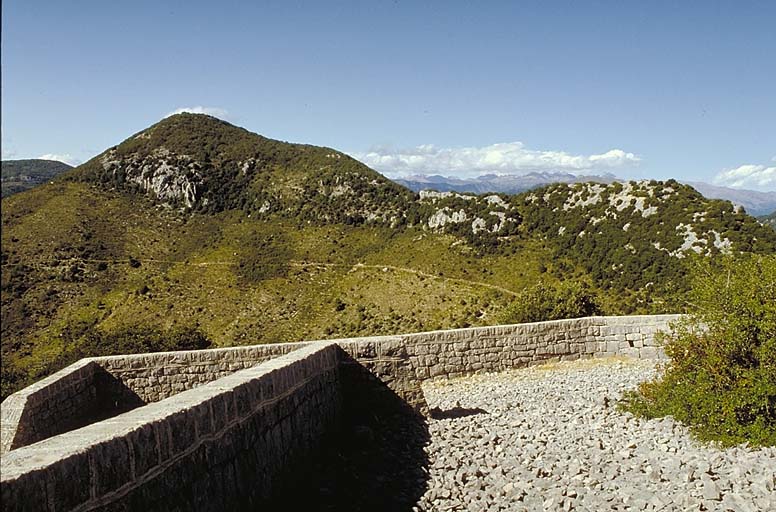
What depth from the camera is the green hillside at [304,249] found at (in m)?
44.8

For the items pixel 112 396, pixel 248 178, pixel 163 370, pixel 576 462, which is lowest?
pixel 112 396

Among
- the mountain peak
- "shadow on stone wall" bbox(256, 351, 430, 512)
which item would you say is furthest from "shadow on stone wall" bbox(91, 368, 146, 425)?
the mountain peak

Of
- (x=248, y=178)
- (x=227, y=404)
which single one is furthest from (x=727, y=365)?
(x=248, y=178)

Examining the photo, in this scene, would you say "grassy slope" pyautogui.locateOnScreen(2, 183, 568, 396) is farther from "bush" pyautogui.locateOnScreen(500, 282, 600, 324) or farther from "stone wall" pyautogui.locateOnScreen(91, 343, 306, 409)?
"stone wall" pyautogui.locateOnScreen(91, 343, 306, 409)

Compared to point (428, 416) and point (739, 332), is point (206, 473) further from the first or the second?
point (739, 332)

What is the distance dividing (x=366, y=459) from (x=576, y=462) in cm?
246

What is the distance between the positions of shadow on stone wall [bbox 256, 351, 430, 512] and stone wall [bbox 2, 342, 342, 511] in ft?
0.91

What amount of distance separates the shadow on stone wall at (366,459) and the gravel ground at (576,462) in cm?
26

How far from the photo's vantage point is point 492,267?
5319 cm

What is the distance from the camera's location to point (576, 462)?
290 inches

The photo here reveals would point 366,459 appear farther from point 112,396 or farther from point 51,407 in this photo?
point 112,396

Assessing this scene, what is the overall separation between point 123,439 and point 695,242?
44.9 m

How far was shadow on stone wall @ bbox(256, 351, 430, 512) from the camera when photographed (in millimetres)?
6656

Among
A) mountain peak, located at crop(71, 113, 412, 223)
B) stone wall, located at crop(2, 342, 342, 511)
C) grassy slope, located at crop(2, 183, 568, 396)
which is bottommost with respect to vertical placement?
grassy slope, located at crop(2, 183, 568, 396)
